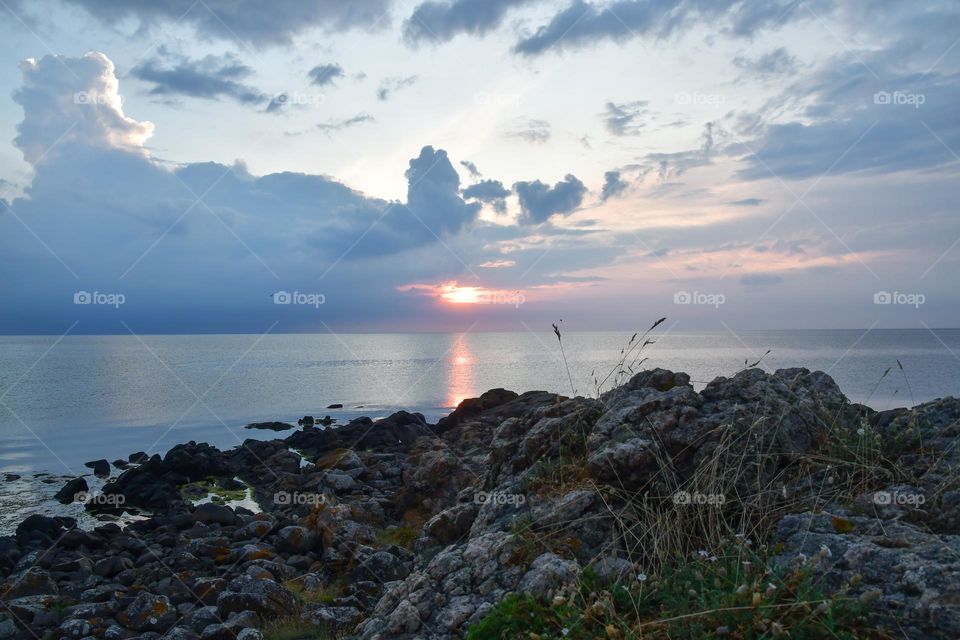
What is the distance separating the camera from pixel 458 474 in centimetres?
1730

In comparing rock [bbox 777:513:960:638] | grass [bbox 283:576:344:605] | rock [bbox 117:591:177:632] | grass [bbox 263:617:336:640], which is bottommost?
rock [bbox 117:591:177:632]

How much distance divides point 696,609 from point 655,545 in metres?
0.99

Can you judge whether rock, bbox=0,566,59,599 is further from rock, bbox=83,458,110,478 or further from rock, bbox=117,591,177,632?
rock, bbox=83,458,110,478

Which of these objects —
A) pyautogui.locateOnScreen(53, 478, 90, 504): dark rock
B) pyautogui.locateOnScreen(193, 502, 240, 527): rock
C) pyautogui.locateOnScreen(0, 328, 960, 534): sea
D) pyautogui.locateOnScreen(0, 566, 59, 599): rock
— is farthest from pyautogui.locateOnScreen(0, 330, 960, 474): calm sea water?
pyautogui.locateOnScreen(0, 566, 59, 599): rock

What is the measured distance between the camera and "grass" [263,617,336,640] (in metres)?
9.12

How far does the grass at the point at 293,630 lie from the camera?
29.9 feet

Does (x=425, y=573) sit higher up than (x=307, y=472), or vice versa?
(x=425, y=573)

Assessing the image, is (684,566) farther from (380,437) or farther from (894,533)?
(380,437)

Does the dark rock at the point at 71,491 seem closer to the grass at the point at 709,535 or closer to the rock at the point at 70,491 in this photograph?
the rock at the point at 70,491

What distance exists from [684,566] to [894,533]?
178 cm

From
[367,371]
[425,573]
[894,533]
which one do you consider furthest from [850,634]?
[367,371]

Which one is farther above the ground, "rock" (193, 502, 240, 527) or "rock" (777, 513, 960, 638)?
"rock" (777, 513, 960, 638)

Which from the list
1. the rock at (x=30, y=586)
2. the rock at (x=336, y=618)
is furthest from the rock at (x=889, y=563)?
the rock at (x=30, y=586)

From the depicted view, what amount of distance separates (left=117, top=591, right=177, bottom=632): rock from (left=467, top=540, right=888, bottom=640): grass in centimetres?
878
